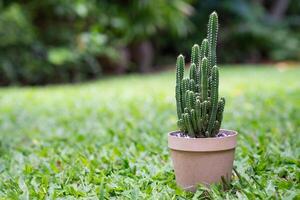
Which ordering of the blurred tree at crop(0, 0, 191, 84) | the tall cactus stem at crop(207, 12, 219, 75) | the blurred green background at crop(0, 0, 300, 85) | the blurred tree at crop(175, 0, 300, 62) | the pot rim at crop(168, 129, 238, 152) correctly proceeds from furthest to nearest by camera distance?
1. the blurred tree at crop(175, 0, 300, 62)
2. the blurred tree at crop(0, 0, 191, 84)
3. the blurred green background at crop(0, 0, 300, 85)
4. the tall cactus stem at crop(207, 12, 219, 75)
5. the pot rim at crop(168, 129, 238, 152)

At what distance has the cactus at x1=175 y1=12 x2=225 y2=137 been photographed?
7.89 feet

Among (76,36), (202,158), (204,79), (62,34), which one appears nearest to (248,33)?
(76,36)

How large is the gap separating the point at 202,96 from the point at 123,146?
1398 millimetres

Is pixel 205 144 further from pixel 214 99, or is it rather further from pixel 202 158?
pixel 214 99

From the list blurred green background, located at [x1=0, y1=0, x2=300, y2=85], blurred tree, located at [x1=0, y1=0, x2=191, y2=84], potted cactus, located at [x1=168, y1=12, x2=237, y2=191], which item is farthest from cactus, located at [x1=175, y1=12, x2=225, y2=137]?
blurred tree, located at [x1=0, y1=0, x2=191, y2=84]

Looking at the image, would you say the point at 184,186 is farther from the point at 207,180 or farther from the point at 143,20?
the point at 143,20

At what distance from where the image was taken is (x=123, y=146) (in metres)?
3.71

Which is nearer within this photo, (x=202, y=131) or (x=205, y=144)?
(x=205, y=144)

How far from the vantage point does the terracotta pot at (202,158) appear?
2328mm

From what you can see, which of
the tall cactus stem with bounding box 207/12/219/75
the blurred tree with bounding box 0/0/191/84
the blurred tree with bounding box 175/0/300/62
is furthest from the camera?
the blurred tree with bounding box 175/0/300/62

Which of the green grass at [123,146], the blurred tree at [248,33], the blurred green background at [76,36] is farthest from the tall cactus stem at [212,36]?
the blurred tree at [248,33]

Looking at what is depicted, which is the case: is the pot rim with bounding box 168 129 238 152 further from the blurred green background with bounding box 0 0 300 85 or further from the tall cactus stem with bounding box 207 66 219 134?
the blurred green background with bounding box 0 0 300 85

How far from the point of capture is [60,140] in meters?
4.15

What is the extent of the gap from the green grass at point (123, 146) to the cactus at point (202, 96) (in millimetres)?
294
